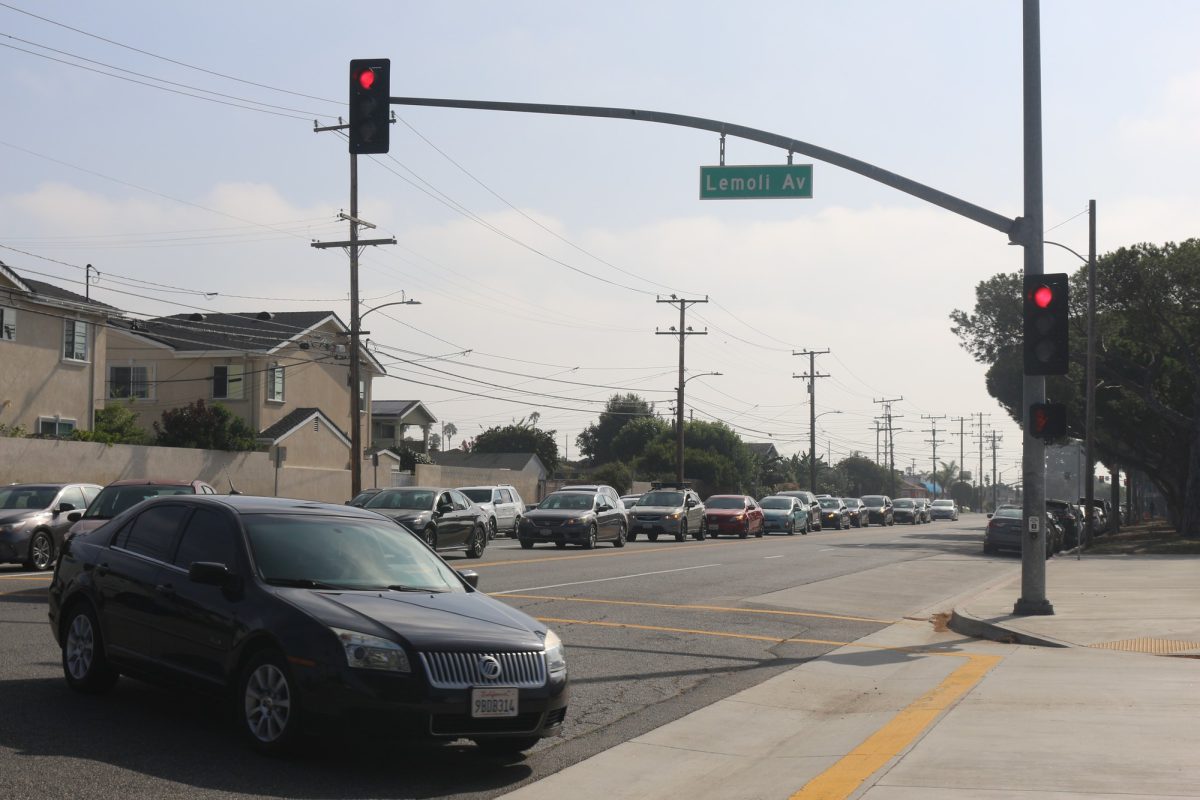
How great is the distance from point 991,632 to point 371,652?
380 inches

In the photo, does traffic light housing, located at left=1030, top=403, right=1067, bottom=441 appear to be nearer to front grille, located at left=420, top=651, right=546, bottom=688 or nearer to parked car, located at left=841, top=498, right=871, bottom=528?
front grille, located at left=420, top=651, right=546, bottom=688

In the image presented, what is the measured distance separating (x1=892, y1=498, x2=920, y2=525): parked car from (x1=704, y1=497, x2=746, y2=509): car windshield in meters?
34.1

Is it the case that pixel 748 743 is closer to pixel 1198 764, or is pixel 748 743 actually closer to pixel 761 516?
pixel 1198 764

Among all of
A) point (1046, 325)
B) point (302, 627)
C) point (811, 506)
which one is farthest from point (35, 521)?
point (811, 506)

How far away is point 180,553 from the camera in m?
8.72

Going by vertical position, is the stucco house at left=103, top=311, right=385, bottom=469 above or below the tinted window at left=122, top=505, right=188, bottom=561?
above

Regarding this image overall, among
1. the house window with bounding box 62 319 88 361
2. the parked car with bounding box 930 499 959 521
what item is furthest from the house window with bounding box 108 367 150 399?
the parked car with bounding box 930 499 959 521

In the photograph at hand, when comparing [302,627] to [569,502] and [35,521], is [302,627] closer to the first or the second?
[35,521]

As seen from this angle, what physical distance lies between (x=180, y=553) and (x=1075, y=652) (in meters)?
8.92

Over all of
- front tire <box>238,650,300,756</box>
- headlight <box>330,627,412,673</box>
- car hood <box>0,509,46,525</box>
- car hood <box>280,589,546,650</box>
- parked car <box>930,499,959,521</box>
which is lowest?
parked car <box>930,499,959,521</box>

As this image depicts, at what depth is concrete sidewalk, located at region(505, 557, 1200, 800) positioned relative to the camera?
726cm

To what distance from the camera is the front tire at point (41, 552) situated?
20625mm

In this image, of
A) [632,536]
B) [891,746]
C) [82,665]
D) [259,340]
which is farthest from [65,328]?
[891,746]

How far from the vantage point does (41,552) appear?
20.8 metres
